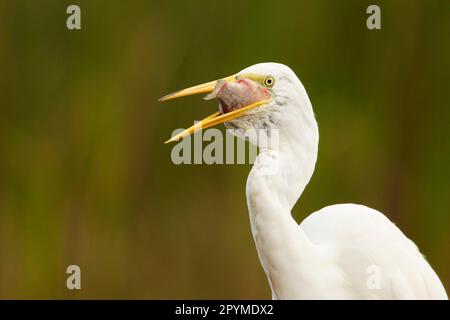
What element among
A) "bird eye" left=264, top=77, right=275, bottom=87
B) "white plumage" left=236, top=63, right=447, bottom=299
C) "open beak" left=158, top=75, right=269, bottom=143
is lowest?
"white plumage" left=236, top=63, right=447, bottom=299

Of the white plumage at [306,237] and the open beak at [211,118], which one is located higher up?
the open beak at [211,118]

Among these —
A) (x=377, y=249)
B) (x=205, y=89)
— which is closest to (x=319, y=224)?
(x=377, y=249)

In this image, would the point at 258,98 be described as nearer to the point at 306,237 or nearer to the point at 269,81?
the point at 269,81

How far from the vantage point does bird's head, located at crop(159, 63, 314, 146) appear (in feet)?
4.70

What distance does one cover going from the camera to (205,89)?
1.45 meters

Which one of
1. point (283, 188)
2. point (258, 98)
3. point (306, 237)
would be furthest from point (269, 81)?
point (306, 237)

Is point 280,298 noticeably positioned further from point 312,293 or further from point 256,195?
point 256,195

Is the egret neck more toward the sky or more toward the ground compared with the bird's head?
more toward the ground

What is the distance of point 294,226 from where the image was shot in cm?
144

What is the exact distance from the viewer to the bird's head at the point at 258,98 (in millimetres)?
1434

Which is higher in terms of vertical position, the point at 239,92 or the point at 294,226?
the point at 239,92

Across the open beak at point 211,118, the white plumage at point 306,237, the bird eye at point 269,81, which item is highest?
the bird eye at point 269,81

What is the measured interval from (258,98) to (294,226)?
0.79 feet

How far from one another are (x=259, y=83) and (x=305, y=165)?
17 centimetres
